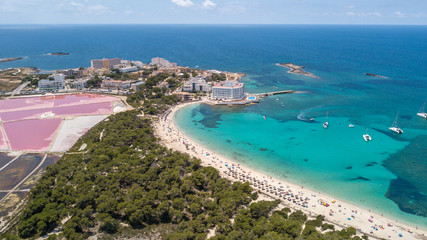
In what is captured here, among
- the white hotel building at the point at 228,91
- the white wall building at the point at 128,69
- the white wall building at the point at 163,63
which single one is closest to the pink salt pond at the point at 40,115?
the white wall building at the point at 128,69

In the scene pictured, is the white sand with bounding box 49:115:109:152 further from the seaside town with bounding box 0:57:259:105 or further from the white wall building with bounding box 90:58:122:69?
the white wall building with bounding box 90:58:122:69

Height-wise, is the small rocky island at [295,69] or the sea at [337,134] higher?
the small rocky island at [295,69]

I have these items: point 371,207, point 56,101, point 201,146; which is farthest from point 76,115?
point 371,207

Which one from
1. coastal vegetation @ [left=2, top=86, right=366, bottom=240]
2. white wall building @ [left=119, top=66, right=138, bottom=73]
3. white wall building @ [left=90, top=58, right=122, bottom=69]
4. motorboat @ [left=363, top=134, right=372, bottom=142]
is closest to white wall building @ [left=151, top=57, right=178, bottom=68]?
white wall building @ [left=119, top=66, right=138, bottom=73]

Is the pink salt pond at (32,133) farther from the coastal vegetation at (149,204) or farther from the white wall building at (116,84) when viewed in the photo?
the white wall building at (116,84)

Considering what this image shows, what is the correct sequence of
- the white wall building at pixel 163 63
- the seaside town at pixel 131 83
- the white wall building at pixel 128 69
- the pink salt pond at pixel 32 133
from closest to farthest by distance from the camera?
the pink salt pond at pixel 32 133 → the seaside town at pixel 131 83 → the white wall building at pixel 128 69 → the white wall building at pixel 163 63

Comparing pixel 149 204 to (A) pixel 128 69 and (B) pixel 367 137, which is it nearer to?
(B) pixel 367 137

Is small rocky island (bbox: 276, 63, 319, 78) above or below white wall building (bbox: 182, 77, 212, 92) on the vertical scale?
above
